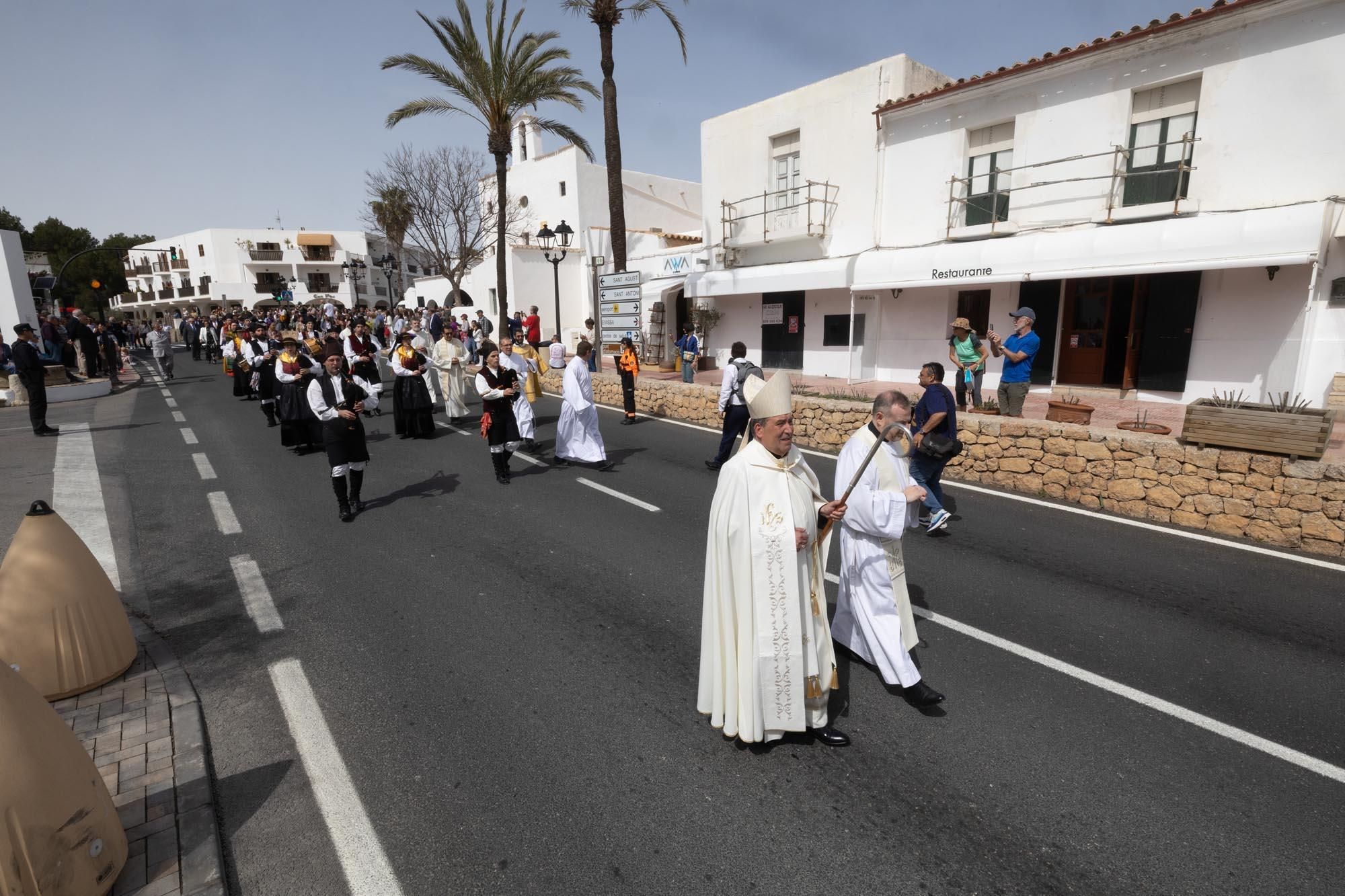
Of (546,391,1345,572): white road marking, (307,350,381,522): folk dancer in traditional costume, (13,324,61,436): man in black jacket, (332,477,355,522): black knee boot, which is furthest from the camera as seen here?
(13,324,61,436): man in black jacket

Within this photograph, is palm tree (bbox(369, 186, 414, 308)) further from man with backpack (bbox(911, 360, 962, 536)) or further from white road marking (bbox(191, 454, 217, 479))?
man with backpack (bbox(911, 360, 962, 536))

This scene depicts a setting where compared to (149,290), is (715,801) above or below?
below

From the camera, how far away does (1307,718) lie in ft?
12.3

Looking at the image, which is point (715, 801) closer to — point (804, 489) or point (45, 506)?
point (804, 489)

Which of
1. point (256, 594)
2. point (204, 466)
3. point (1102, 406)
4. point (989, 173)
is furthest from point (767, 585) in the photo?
point (989, 173)

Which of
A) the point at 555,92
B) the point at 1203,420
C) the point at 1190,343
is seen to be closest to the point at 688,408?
the point at 1203,420

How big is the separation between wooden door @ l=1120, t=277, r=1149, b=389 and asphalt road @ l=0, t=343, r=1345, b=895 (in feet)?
27.5

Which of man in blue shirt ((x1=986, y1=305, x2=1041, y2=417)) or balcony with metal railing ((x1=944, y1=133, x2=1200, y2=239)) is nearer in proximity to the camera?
man in blue shirt ((x1=986, y1=305, x2=1041, y2=417))

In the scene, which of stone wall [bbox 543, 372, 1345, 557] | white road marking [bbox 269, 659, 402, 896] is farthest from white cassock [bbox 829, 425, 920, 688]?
stone wall [bbox 543, 372, 1345, 557]

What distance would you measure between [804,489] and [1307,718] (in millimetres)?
3196

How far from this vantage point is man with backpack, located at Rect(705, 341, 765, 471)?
9148 mm

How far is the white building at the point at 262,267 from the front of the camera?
Answer: 65.6 m

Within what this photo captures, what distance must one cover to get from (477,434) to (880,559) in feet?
32.7

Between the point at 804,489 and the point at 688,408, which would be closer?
the point at 804,489
